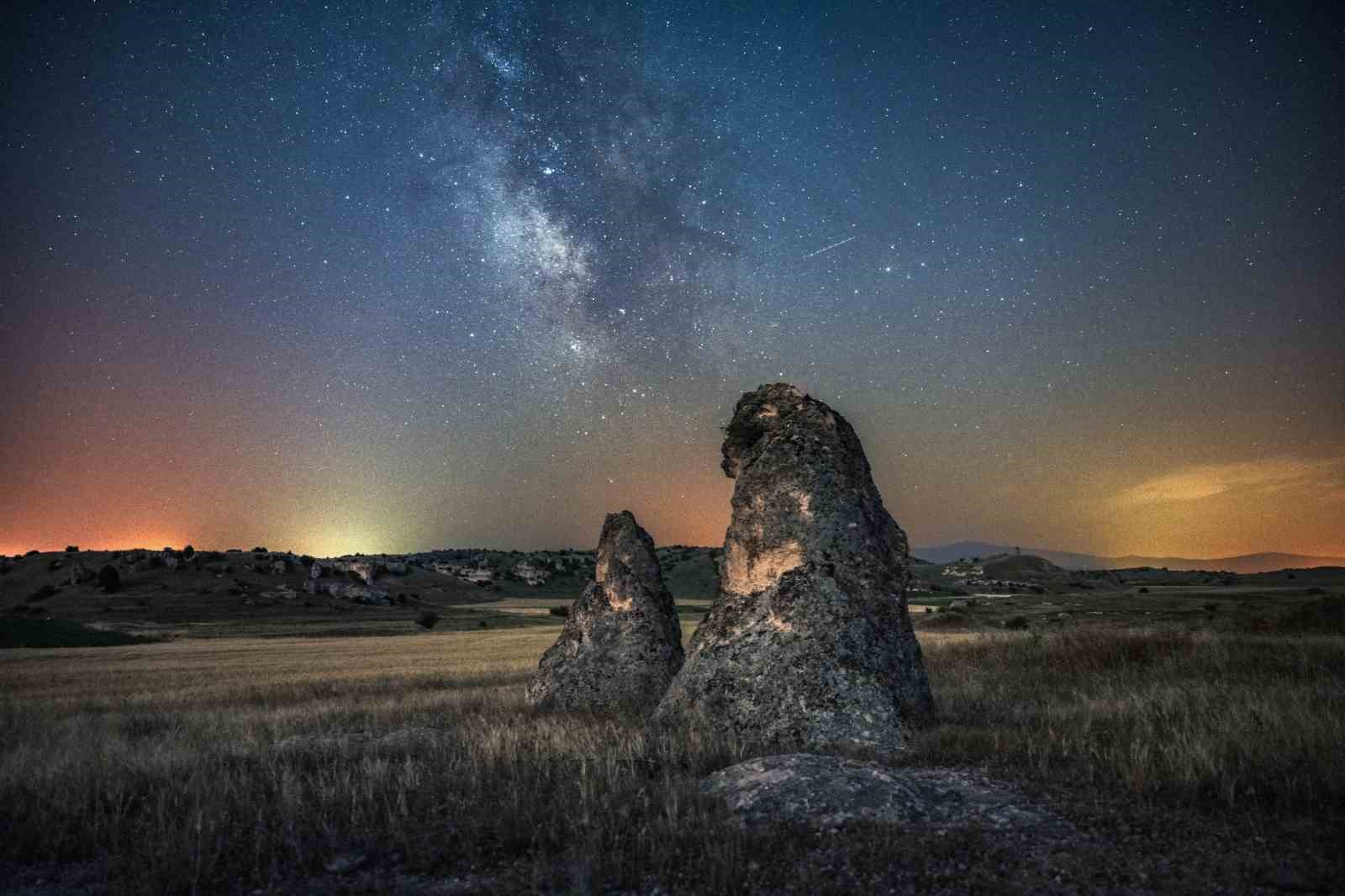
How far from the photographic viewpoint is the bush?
81375 millimetres

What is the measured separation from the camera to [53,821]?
23.8 ft

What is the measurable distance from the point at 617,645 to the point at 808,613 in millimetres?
6295

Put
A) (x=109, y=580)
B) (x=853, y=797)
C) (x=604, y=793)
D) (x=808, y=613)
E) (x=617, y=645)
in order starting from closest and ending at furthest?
1. (x=853, y=797)
2. (x=604, y=793)
3. (x=808, y=613)
4. (x=617, y=645)
5. (x=109, y=580)

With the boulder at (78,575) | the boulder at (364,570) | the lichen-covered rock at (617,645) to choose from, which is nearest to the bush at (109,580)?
the boulder at (78,575)

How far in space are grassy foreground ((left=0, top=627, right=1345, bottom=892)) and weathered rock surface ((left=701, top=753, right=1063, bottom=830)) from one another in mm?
325

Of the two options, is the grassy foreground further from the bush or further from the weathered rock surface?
the bush

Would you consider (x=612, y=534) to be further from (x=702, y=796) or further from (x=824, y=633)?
(x=702, y=796)

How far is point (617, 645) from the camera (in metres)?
17.2

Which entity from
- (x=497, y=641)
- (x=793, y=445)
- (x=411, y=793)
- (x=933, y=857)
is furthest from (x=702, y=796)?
(x=497, y=641)

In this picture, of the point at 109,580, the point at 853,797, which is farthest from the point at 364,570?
the point at 853,797

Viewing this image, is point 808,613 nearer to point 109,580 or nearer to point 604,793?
point 604,793

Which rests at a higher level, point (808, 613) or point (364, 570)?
point (808, 613)

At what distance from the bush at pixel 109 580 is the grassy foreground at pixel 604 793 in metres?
81.2

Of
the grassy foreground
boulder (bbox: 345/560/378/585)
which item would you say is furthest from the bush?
the grassy foreground
